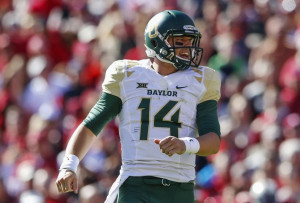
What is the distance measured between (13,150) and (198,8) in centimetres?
346

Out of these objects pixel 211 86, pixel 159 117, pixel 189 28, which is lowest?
pixel 159 117

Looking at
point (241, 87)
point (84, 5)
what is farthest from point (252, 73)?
point (84, 5)

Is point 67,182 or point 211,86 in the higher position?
point 211,86

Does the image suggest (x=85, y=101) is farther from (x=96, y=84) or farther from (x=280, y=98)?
(x=280, y=98)

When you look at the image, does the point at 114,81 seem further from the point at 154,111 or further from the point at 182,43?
the point at 182,43

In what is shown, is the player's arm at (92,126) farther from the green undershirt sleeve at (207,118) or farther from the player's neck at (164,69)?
the green undershirt sleeve at (207,118)

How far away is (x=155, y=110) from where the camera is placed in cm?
707

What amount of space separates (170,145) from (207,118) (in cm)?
76

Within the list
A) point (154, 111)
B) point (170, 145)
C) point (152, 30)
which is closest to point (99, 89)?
point (152, 30)

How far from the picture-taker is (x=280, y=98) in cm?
1111

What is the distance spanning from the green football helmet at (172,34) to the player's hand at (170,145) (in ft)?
3.11

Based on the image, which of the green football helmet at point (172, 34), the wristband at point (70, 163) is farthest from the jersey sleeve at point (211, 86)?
the wristband at point (70, 163)

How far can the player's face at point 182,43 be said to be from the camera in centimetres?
728

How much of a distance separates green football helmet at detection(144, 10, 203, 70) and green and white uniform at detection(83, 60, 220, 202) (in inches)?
4.4
